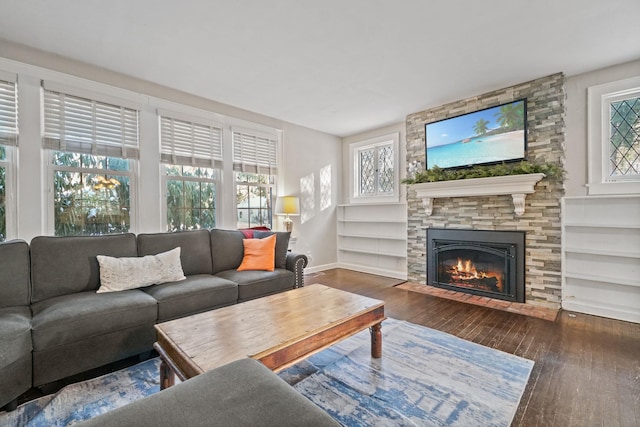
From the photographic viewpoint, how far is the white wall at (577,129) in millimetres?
3172

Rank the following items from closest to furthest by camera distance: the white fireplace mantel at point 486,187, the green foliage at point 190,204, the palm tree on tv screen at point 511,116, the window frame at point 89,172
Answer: the window frame at point 89,172, the white fireplace mantel at point 486,187, the palm tree on tv screen at point 511,116, the green foliage at point 190,204

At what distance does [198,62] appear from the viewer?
2.93 metres

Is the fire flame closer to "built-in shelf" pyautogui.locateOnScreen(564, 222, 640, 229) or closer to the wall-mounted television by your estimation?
"built-in shelf" pyautogui.locateOnScreen(564, 222, 640, 229)

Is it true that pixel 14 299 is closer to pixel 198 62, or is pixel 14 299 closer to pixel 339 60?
pixel 198 62

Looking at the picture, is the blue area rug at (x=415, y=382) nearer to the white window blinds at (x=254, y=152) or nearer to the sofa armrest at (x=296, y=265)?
the sofa armrest at (x=296, y=265)

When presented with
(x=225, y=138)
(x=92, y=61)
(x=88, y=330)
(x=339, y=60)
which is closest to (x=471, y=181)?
(x=339, y=60)

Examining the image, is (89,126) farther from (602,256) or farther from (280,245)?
(602,256)

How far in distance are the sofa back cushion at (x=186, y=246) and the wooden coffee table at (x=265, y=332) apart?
1232 millimetres

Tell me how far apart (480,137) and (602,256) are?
184cm

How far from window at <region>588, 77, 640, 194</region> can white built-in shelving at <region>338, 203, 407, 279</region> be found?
236 centimetres

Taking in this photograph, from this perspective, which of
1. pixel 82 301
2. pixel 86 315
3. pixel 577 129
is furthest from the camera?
pixel 577 129

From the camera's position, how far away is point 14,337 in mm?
1648

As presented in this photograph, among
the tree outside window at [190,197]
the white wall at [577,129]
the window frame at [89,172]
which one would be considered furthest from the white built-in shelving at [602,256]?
the window frame at [89,172]

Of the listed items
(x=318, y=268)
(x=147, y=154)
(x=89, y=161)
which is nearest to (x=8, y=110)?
(x=89, y=161)
